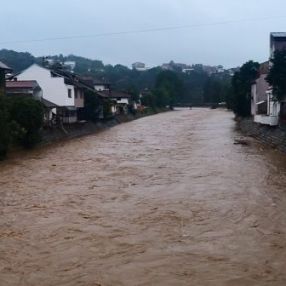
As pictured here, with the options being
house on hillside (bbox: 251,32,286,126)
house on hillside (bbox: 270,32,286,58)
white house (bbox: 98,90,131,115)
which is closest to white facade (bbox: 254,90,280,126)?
house on hillside (bbox: 251,32,286,126)

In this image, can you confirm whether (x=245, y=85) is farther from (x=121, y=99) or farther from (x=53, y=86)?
(x=121, y=99)

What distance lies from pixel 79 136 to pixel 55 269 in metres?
24.8

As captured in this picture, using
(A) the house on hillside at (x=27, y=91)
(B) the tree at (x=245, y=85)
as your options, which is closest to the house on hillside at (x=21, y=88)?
(A) the house on hillside at (x=27, y=91)

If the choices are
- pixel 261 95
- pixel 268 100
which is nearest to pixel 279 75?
pixel 268 100

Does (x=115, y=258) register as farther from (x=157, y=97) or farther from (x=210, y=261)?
(x=157, y=97)

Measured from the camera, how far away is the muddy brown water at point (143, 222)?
6.70m

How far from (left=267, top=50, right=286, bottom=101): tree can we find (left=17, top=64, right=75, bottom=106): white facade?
15209 millimetres

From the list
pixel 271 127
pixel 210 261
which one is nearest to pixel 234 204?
pixel 210 261

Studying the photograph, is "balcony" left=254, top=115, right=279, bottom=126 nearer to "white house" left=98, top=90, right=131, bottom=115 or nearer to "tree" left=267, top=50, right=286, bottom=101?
"tree" left=267, top=50, right=286, bottom=101

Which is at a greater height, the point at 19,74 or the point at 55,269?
the point at 19,74

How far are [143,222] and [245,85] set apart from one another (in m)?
33.5

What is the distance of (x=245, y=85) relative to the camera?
41156 mm

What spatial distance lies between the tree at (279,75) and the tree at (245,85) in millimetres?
17775

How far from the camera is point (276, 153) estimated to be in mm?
20797
